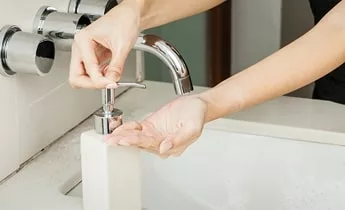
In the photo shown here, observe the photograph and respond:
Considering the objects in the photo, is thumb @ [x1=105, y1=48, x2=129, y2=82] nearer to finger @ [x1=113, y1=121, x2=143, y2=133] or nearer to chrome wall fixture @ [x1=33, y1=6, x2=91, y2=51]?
finger @ [x1=113, y1=121, x2=143, y2=133]

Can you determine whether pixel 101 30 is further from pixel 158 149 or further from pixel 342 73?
pixel 342 73

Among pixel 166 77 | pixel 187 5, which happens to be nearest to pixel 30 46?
pixel 187 5

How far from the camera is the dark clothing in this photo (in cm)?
117

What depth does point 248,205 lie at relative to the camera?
1041mm

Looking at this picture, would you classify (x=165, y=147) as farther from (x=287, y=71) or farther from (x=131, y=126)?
(x=287, y=71)

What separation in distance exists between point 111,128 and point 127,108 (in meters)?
0.32

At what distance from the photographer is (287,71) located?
82cm

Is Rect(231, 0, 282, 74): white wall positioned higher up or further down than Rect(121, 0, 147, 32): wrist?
further down

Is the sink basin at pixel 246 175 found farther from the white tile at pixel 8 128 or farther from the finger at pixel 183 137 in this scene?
the finger at pixel 183 137

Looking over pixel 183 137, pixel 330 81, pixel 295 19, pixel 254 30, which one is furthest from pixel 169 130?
pixel 295 19

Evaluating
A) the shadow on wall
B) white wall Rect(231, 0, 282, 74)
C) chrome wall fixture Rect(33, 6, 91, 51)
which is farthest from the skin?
the shadow on wall

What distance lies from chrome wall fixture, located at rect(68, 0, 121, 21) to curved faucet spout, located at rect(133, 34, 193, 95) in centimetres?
16

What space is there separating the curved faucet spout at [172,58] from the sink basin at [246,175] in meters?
0.21

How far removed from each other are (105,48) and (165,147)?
6.3 inches
